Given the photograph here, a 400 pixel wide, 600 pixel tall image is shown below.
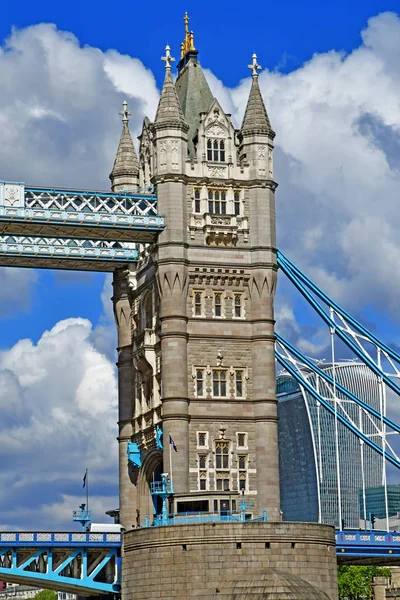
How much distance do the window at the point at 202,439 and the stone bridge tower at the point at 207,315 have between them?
0.27 feet

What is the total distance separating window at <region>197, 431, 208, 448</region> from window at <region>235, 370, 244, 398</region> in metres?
3.29

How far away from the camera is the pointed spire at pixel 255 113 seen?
87938 mm

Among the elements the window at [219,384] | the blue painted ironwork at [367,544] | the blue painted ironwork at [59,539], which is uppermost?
the window at [219,384]

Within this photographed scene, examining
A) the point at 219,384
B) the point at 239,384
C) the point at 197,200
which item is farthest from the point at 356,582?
the point at 197,200

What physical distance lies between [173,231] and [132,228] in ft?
8.35

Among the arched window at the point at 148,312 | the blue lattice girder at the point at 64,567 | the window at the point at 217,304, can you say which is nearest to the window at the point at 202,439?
the window at the point at 217,304

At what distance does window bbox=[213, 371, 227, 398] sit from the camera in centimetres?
8488

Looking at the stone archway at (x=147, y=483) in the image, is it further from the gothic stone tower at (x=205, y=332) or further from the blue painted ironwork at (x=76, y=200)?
the blue painted ironwork at (x=76, y=200)

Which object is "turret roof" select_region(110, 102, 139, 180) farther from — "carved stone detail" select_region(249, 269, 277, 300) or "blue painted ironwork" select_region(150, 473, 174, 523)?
"blue painted ironwork" select_region(150, 473, 174, 523)

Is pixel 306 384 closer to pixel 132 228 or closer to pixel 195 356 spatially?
pixel 195 356

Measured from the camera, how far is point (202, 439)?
83.8 meters

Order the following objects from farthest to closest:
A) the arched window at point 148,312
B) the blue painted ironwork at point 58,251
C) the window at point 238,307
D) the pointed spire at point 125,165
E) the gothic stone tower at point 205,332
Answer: the pointed spire at point 125,165 → the arched window at point 148,312 → the blue painted ironwork at point 58,251 → the window at point 238,307 → the gothic stone tower at point 205,332

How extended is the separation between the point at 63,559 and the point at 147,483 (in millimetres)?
8559

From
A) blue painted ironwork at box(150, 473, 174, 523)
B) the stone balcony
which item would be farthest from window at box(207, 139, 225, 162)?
blue painted ironwork at box(150, 473, 174, 523)
